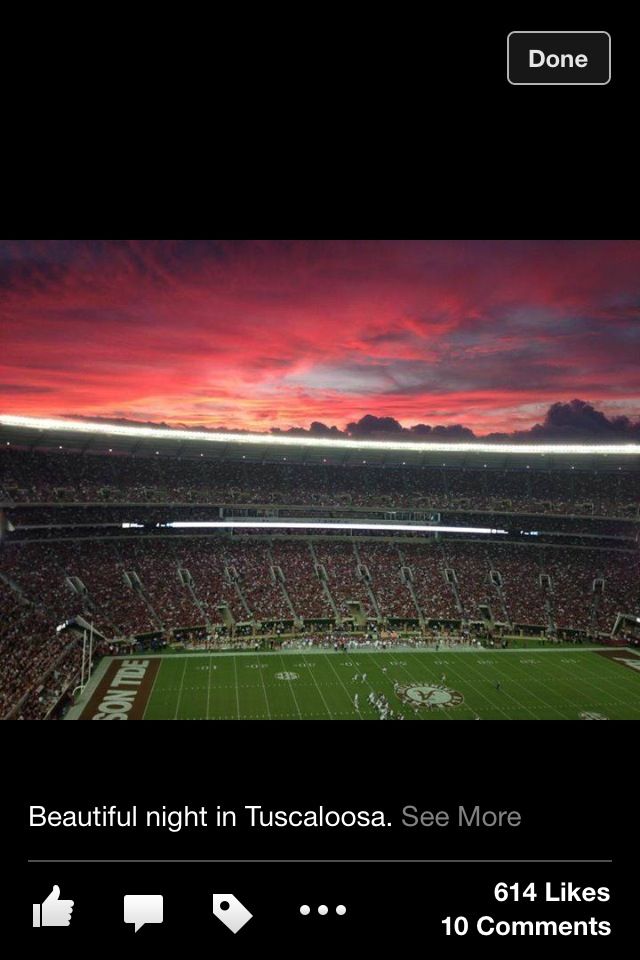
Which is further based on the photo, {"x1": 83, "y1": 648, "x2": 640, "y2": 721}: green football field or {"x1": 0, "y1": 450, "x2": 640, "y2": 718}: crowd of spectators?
{"x1": 0, "y1": 450, "x2": 640, "y2": 718}: crowd of spectators

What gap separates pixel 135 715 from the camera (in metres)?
20.7

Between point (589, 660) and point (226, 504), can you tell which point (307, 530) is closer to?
point (226, 504)

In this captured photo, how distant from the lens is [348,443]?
44625 mm
